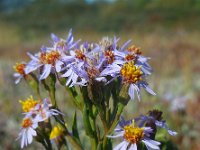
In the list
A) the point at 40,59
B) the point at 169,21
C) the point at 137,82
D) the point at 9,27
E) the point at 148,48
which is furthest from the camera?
the point at 9,27

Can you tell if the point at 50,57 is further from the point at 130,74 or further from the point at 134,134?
the point at 134,134

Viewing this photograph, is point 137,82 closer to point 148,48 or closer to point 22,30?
point 148,48

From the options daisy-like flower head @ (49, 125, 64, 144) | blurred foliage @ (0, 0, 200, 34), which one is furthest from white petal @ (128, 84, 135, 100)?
blurred foliage @ (0, 0, 200, 34)

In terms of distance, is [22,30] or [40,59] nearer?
[40,59]

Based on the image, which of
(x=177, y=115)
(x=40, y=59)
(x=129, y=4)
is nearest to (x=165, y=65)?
(x=177, y=115)

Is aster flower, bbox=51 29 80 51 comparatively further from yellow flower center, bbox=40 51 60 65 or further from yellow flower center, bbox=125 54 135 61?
yellow flower center, bbox=125 54 135 61

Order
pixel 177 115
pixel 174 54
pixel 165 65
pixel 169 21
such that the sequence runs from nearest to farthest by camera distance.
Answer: pixel 177 115 → pixel 165 65 → pixel 174 54 → pixel 169 21

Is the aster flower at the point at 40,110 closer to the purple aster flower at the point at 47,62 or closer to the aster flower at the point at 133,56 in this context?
the purple aster flower at the point at 47,62
